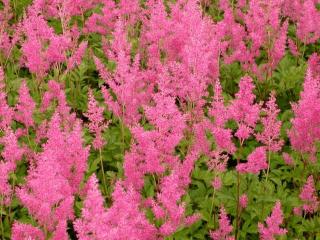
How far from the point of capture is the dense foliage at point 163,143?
4.35 m

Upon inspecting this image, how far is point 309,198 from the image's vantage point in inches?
210

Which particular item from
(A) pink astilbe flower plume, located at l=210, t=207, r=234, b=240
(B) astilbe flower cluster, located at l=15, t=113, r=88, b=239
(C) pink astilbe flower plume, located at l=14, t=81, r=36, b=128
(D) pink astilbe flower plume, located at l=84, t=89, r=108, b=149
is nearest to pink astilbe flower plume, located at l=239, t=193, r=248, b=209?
(A) pink astilbe flower plume, located at l=210, t=207, r=234, b=240

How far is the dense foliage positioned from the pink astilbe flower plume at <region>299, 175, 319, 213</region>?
0.01 meters

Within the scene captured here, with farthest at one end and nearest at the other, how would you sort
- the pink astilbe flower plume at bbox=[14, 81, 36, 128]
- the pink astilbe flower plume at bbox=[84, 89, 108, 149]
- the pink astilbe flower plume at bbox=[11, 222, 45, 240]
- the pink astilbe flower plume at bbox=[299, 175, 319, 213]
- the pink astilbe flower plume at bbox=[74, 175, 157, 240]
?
the pink astilbe flower plume at bbox=[14, 81, 36, 128]
the pink astilbe flower plume at bbox=[299, 175, 319, 213]
the pink astilbe flower plume at bbox=[84, 89, 108, 149]
the pink astilbe flower plume at bbox=[11, 222, 45, 240]
the pink astilbe flower plume at bbox=[74, 175, 157, 240]

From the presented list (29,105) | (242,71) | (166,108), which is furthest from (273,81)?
(29,105)

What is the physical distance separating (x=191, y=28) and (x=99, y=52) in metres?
2.71

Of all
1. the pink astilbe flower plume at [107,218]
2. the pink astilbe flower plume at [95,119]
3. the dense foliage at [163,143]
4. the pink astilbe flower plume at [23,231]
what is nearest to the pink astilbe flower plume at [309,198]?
the dense foliage at [163,143]

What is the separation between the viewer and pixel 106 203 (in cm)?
571

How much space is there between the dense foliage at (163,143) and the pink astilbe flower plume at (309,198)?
0.01 m

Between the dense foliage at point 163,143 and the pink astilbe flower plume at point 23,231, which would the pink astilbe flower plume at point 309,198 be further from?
the pink astilbe flower plume at point 23,231

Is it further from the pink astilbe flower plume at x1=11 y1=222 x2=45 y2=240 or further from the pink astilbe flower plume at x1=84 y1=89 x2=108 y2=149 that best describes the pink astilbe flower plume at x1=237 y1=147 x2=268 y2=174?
the pink astilbe flower plume at x1=11 y1=222 x2=45 y2=240

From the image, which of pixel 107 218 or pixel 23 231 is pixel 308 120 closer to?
pixel 107 218

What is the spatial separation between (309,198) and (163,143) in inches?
62.3

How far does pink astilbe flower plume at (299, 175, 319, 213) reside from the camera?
5277 mm
